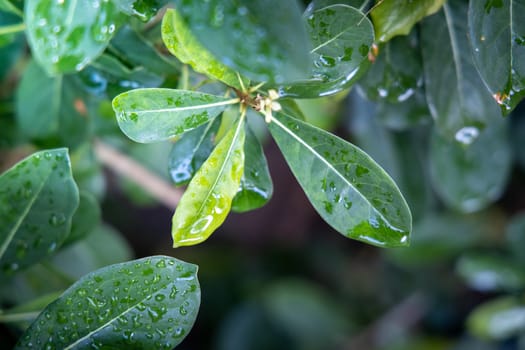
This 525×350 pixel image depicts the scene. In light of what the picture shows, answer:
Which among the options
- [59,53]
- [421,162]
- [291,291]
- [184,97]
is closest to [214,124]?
[184,97]

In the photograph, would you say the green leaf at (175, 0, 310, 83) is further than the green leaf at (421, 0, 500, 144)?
No

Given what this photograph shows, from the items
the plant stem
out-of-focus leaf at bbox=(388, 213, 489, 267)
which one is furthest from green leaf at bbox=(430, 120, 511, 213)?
the plant stem

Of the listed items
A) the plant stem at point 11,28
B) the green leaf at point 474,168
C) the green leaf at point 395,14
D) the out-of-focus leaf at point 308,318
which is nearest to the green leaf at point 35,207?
the plant stem at point 11,28

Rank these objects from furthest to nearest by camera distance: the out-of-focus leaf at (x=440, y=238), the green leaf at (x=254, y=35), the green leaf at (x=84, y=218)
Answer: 1. the out-of-focus leaf at (x=440, y=238)
2. the green leaf at (x=84, y=218)
3. the green leaf at (x=254, y=35)

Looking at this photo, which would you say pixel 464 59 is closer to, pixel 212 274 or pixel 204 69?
pixel 204 69

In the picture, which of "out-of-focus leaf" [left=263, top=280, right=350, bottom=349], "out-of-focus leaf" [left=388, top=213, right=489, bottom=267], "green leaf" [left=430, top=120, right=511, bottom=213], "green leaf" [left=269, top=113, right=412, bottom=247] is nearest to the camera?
"green leaf" [left=269, top=113, right=412, bottom=247]

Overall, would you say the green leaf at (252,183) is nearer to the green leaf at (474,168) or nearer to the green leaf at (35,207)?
the green leaf at (35,207)

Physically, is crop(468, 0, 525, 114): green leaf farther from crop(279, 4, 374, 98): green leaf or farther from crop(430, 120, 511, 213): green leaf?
crop(430, 120, 511, 213): green leaf
